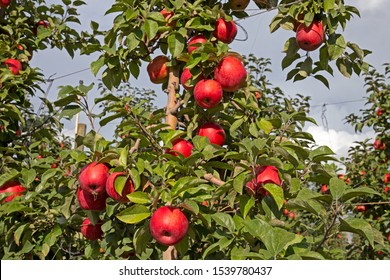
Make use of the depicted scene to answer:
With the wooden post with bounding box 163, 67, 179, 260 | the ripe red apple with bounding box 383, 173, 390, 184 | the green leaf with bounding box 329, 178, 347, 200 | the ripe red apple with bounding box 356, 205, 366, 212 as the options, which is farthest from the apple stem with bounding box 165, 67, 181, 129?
the ripe red apple with bounding box 356, 205, 366, 212

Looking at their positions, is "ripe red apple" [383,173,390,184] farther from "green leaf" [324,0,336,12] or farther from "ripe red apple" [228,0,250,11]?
"green leaf" [324,0,336,12]

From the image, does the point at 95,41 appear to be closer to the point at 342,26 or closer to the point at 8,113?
the point at 8,113

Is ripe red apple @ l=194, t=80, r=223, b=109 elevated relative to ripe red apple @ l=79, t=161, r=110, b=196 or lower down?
elevated

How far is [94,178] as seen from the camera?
6.47 feet

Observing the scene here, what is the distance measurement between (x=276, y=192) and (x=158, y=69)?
3.47ft

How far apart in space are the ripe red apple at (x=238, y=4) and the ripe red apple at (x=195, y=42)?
373 millimetres

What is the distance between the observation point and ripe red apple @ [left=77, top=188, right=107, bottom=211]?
2092mm

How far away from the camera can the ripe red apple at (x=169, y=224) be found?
5.66ft

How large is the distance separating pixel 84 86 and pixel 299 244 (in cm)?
115

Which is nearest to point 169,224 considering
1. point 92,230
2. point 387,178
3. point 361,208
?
point 92,230

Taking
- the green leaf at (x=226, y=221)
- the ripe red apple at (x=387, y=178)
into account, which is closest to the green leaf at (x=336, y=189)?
the green leaf at (x=226, y=221)

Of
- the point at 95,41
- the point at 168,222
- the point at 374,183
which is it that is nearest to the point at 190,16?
the point at 168,222

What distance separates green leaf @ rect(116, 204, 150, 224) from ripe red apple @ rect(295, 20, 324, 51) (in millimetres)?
1101

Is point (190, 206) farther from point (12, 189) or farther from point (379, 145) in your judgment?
point (379, 145)
